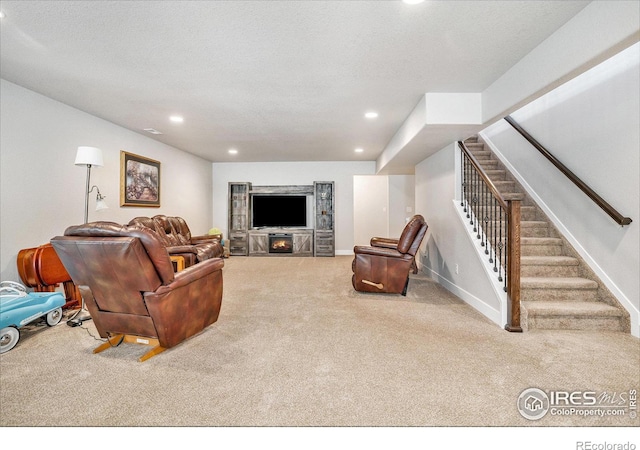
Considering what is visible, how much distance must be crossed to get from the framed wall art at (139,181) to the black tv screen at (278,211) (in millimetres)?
2622

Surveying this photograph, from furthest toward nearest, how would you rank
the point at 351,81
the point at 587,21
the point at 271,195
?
the point at 271,195 < the point at 351,81 < the point at 587,21

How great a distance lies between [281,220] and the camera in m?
7.86

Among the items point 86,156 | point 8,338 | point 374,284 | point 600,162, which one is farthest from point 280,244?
point 600,162

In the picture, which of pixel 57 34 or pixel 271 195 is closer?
pixel 57 34

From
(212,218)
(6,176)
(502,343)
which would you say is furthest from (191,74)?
(212,218)

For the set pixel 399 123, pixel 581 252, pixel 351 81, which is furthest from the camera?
pixel 399 123

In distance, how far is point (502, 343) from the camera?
2492 mm

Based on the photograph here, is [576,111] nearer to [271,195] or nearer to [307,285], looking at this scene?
[307,285]

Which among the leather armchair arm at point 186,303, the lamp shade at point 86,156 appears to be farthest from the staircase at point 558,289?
the lamp shade at point 86,156

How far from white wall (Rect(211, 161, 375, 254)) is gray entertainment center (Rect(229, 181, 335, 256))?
0.71 feet

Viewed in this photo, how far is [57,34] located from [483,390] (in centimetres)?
391

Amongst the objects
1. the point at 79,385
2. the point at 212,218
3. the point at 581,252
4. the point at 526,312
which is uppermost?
the point at 212,218

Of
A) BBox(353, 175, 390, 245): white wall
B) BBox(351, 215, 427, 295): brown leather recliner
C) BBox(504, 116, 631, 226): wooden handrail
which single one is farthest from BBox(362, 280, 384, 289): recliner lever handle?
BBox(353, 175, 390, 245): white wall

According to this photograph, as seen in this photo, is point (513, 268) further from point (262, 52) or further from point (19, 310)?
point (19, 310)
